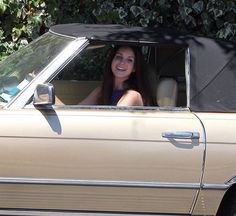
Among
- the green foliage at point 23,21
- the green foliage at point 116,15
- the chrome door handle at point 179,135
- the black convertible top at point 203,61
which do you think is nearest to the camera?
the chrome door handle at point 179,135

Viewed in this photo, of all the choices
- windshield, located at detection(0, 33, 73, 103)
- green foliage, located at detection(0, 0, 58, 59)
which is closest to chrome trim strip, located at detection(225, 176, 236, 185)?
windshield, located at detection(0, 33, 73, 103)

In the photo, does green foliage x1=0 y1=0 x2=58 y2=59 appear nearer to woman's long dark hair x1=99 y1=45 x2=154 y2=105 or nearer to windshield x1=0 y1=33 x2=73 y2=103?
windshield x1=0 y1=33 x2=73 y2=103

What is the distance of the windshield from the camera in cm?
369

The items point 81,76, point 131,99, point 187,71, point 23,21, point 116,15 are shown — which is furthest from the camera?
point 23,21

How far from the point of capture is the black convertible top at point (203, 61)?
12.0 ft

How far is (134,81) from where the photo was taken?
4113 millimetres

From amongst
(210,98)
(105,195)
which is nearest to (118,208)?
(105,195)

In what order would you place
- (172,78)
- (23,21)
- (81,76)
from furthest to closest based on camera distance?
(23,21) → (81,76) → (172,78)

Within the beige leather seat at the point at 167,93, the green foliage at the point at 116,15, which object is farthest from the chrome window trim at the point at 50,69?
the green foliage at the point at 116,15

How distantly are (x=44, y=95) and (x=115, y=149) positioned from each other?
54cm

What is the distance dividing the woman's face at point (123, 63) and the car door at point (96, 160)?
0.60 m

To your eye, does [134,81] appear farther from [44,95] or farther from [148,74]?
[44,95]

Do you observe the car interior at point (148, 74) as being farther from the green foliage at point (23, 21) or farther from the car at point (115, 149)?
the green foliage at point (23, 21)

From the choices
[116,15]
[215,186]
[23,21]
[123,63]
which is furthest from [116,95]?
[23,21]
